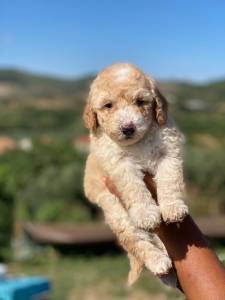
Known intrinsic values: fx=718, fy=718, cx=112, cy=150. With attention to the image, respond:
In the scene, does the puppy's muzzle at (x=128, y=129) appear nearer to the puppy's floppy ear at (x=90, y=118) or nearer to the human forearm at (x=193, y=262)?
the puppy's floppy ear at (x=90, y=118)

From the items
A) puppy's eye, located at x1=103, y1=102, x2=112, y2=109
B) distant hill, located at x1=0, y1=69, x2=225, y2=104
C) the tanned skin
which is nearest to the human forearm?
the tanned skin

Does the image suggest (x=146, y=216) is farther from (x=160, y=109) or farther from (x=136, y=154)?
(x=160, y=109)

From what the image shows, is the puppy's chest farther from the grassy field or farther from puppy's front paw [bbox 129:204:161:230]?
the grassy field

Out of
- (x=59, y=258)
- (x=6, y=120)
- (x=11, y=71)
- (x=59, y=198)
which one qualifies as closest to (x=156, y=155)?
(x=59, y=258)

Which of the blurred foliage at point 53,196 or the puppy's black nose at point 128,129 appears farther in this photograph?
the blurred foliage at point 53,196

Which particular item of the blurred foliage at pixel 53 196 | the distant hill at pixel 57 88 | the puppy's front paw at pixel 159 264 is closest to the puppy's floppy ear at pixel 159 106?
the puppy's front paw at pixel 159 264

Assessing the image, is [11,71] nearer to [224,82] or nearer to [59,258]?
[224,82]

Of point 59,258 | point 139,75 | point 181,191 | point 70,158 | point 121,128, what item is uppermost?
point 139,75
